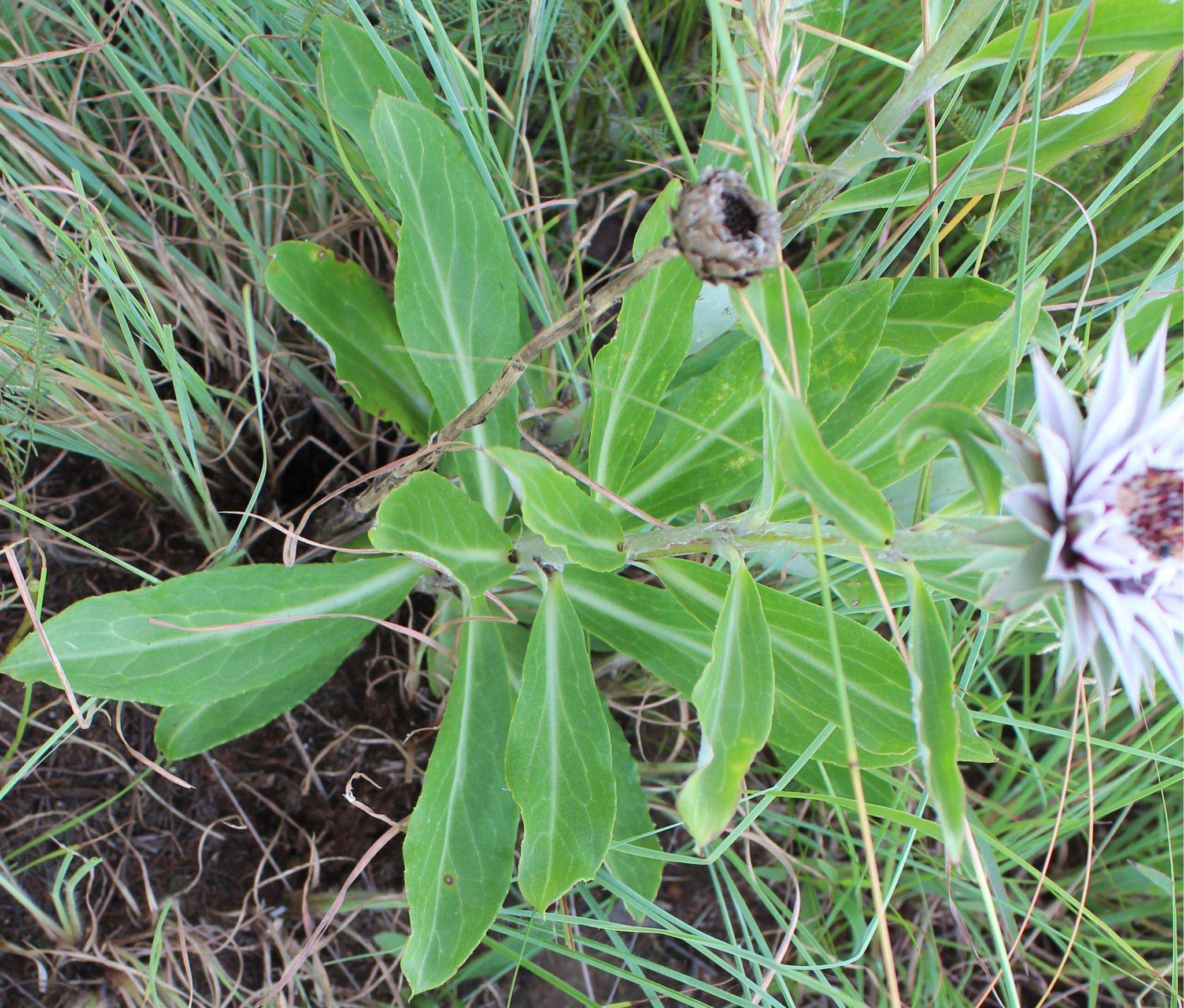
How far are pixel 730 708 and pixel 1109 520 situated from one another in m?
0.49

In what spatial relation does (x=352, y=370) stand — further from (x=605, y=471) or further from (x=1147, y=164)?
(x=1147, y=164)

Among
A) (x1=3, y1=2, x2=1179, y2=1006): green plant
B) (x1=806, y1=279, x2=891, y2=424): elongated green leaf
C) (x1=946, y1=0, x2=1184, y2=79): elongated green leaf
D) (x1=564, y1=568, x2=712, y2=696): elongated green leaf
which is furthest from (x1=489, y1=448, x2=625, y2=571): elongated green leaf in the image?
(x1=946, y1=0, x2=1184, y2=79): elongated green leaf

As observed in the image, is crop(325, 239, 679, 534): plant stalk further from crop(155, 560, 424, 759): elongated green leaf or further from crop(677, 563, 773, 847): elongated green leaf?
crop(677, 563, 773, 847): elongated green leaf

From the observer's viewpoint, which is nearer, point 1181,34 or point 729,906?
point 1181,34

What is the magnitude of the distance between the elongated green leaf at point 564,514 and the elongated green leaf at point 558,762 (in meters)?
0.22

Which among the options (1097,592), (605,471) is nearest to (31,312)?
(605,471)

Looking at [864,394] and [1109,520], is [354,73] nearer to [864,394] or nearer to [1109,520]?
[864,394]

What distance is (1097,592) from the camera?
31.6 inches

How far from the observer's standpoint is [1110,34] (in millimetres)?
1058

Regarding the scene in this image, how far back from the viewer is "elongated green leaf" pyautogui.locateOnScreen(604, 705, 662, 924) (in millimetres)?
1623

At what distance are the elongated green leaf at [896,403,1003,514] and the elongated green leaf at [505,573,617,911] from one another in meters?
0.68

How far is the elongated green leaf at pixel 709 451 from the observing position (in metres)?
1.38

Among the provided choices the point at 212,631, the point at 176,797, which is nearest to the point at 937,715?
the point at 212,631

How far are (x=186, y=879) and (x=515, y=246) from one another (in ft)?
4.47
